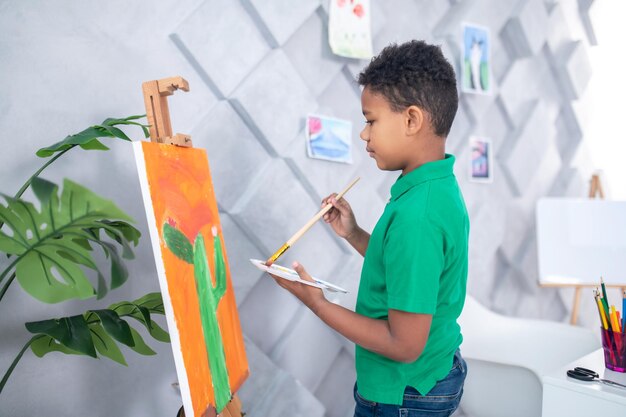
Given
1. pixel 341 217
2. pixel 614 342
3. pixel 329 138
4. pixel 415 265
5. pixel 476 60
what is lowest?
pixel 614 342

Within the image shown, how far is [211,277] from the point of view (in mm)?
1043

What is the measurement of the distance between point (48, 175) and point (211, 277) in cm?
42

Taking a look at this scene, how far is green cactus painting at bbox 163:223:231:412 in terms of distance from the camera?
2.93ft

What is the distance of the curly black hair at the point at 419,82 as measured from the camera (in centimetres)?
95

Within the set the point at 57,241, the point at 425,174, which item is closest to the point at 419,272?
the point at 425,174

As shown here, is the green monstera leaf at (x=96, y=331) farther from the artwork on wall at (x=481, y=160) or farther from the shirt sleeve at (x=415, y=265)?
the artwork on wall at (x=481, y=160)

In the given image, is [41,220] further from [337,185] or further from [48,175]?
[337,185]

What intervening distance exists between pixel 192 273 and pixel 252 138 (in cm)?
63

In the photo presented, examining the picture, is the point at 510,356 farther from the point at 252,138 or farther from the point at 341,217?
the point at 252,138

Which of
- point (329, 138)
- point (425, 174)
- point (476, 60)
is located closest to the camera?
point (425, 174)

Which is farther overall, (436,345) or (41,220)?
(436,345)

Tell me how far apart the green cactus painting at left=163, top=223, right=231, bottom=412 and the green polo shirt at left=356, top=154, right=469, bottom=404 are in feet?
0.84

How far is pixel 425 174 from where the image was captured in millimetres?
949

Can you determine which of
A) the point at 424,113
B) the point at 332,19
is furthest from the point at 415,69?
the point at 332,19
